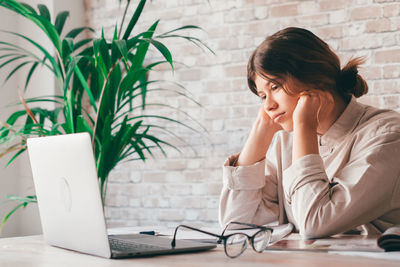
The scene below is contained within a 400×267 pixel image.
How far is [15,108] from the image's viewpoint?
3.36 meters

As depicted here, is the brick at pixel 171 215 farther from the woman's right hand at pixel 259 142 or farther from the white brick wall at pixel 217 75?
the woman's right hand at pixel 259 142

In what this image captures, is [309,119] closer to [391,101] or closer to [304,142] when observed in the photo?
[304,142]

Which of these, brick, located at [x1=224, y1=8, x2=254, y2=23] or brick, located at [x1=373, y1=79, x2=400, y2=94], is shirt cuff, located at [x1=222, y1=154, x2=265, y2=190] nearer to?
brick, located at [x1=373, y1=79, x2=400, y2=94]

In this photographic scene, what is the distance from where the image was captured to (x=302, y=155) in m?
1.48

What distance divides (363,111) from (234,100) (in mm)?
1310

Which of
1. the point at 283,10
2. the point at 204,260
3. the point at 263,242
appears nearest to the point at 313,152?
the point at 263,242

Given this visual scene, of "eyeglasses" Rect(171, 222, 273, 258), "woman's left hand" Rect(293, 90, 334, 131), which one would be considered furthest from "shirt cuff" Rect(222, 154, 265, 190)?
"eyeglasses" Rect(171, 222, 273, 258)

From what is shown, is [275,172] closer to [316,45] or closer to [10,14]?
[316,45]

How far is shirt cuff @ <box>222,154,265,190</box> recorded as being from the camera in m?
1.87

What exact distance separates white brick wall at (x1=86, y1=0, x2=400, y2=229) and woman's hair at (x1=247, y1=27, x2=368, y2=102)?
0.94 m

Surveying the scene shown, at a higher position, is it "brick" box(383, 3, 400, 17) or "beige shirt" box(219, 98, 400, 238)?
"brick" box(383, 3, 400, 17)

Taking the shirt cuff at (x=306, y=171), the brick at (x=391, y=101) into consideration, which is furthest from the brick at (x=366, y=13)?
the shirt cuff at (x=306, y=171)

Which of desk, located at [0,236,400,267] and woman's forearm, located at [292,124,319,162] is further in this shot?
woman's forearm, located at [292,124,319,162]

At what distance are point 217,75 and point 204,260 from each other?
6.59ft
